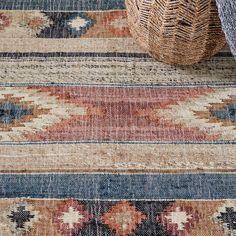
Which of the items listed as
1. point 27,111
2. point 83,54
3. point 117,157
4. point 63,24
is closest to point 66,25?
point 63,24

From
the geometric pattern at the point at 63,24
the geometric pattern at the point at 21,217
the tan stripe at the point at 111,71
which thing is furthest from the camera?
the geometric pattern at the point at 63,24

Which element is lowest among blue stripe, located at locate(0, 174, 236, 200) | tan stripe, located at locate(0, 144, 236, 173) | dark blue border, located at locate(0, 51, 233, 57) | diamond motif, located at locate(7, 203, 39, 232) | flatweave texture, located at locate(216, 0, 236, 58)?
diamond motif, located at locate(7, 203, 39, 232)

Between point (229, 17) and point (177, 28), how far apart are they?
185 millimetres

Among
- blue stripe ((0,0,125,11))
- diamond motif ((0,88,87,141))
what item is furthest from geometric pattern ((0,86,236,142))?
blue stripe ((0,0,125,11))

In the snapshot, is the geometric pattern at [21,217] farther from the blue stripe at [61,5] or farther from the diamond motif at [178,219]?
the blue stripe at [61,5]

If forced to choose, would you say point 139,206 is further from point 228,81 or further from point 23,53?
point 23,53

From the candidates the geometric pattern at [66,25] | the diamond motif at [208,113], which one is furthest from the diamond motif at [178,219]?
the geometric pattern at [66,25]

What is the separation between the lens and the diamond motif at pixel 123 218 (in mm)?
1313

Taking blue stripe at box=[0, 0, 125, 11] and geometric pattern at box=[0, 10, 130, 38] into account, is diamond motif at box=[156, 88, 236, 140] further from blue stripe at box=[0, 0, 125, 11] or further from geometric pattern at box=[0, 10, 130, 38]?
blue stripe at box=[0, 0, 125, 11]

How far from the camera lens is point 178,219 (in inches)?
52.4

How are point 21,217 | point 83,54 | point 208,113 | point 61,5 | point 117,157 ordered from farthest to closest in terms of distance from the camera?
1. point 61,5
2. point 83,54
3. point 208,113
4. point 117,157
5. point 21,217

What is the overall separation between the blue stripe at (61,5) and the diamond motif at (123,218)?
0.69 m

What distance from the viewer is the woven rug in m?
1.34

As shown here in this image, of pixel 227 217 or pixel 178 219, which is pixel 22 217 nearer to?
pixel 178 219
